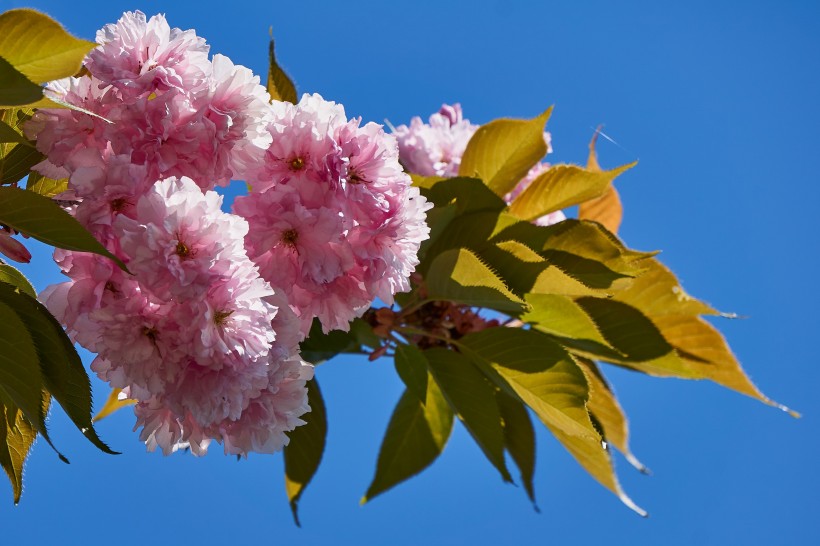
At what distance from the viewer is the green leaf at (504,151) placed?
1499mm

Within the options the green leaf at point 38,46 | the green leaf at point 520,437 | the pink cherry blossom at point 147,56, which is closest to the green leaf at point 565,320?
the green leaf at point 520,437

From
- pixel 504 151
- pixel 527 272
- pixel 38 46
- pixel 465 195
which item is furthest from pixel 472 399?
pixel 38 46

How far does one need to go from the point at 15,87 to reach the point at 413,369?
30.8 inches

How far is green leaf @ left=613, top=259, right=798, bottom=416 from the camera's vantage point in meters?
1.59

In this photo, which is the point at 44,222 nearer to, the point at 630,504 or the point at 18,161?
the point at 18,161

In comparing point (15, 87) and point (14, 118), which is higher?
point (14, 118)

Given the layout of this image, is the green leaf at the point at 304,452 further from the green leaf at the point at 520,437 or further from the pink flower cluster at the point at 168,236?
the pink flower cluster at the point at 168,236

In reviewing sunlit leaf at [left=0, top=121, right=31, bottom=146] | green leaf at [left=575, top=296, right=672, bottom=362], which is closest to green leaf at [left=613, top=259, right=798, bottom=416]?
green leaf at [left=575, top=296, right=672, bottom=362]

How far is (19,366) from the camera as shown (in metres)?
0.93

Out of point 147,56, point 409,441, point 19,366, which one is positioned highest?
point 147,56

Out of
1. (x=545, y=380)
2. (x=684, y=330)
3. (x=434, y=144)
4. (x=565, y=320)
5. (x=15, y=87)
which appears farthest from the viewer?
(x=434, y=144)

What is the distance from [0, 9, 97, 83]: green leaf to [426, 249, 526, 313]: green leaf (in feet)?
1.97

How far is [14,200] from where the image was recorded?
0.93 metres

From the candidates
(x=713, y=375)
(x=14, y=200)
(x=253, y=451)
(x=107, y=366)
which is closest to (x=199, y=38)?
(x=14, y=200)
